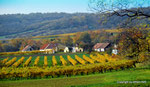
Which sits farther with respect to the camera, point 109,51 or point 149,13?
point 109,51

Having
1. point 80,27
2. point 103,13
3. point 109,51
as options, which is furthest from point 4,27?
point 103,13

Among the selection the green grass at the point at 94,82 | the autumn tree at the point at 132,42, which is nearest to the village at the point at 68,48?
the autumn tree at the point at 132,42

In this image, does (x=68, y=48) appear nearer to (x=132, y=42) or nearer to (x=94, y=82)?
(x=132, y=42)

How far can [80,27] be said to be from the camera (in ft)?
654

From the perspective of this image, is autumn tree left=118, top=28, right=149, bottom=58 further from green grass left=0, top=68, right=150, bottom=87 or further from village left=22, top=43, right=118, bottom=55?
village left=22, top=43, right=118, bottom=55

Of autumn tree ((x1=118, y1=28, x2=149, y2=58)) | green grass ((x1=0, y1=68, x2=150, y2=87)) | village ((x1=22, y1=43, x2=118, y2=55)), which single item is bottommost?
village ((x1=22, y1=43, x2=118, y2=55))

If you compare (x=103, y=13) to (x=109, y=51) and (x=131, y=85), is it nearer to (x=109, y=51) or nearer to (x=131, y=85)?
(x=131, y=85)

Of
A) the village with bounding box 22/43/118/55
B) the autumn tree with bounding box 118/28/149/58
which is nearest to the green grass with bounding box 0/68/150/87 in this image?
the autumn tree with bounding box 118/28/149/58

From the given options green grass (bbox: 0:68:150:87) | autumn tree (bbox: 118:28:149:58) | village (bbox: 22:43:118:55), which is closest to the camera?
green grass (bbox: 0:68:150:87)

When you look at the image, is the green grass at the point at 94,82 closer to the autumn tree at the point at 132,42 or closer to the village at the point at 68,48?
the autumn tree at the point at 132,42

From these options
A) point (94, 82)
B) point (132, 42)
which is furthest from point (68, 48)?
point (94, 82)

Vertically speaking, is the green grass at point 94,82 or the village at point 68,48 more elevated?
the green grass at point 94,82

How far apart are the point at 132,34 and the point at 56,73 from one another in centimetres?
1152

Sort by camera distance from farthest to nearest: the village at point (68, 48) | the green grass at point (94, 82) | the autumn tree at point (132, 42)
→ the village at point (68, 48)
the autumn tree at point (132, 42)
the green grass at point (94, 82)
